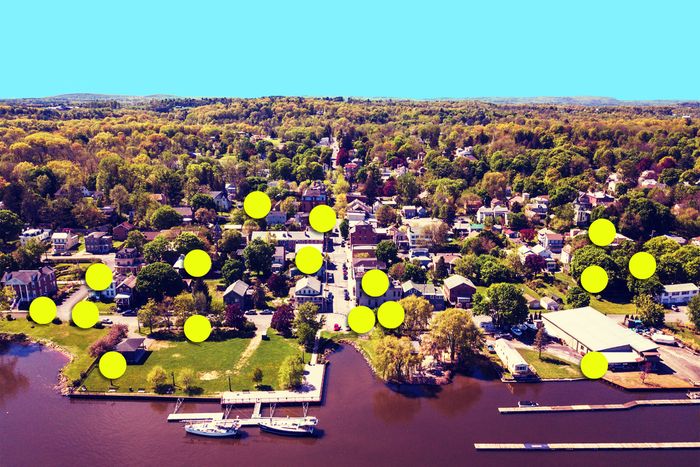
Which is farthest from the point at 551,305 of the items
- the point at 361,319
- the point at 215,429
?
the point at 215,429

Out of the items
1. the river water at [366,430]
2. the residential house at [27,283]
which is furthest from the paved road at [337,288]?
the residential house at [27,283]

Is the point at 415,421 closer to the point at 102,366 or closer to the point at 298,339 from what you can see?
the point at 298,339

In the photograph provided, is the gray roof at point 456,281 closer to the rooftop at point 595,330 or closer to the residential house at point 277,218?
the rooftop at point 595,330

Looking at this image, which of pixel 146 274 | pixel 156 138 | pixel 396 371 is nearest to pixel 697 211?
pixel 396 371

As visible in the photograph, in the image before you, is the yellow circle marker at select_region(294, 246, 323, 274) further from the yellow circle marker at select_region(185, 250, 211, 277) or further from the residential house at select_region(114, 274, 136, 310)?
the residential house at select_region(114, 274, 136, 310)

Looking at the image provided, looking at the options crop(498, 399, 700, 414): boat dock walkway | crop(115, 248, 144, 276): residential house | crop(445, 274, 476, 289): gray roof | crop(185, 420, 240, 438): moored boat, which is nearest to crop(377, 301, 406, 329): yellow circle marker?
crop(445, 274, 476, 289): gray roof

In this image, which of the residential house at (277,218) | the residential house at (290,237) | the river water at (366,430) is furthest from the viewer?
the residential house at (277,218)
